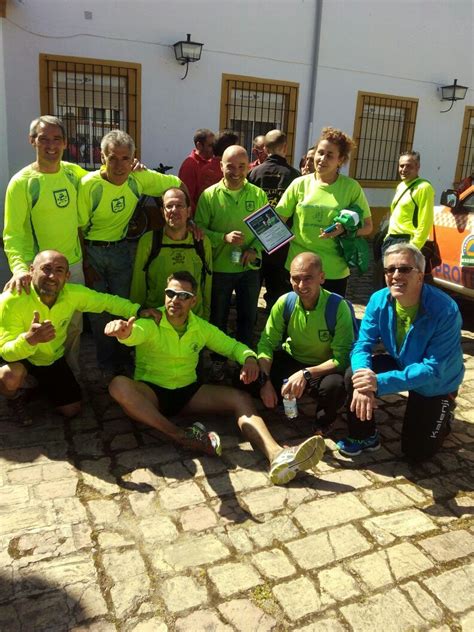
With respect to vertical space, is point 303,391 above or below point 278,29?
below

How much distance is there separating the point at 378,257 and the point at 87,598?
5.74 metres

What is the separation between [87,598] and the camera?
2.35 m

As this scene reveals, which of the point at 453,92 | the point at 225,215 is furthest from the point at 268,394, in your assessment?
the point at 453,92

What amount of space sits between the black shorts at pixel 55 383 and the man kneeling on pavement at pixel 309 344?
4.54 feet

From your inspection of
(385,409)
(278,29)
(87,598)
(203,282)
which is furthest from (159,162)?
(87,598)

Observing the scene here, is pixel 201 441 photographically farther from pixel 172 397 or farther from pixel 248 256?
pixel 248 256

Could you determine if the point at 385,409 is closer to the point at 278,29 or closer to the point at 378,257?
the point at 378,257

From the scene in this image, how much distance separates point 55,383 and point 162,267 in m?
1.16

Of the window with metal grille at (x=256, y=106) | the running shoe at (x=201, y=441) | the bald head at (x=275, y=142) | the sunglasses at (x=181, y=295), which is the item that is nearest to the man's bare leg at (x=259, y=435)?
the running shoe at (x=201, y=441)

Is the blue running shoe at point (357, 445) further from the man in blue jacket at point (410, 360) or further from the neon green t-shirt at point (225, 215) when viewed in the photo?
the neon green t-shirt at point (225, 215)

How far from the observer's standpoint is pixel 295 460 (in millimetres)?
3166

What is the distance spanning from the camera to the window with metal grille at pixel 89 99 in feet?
28.8

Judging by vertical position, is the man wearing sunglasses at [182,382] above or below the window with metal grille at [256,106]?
below

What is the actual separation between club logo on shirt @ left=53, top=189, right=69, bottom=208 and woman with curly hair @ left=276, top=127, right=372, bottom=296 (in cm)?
177
